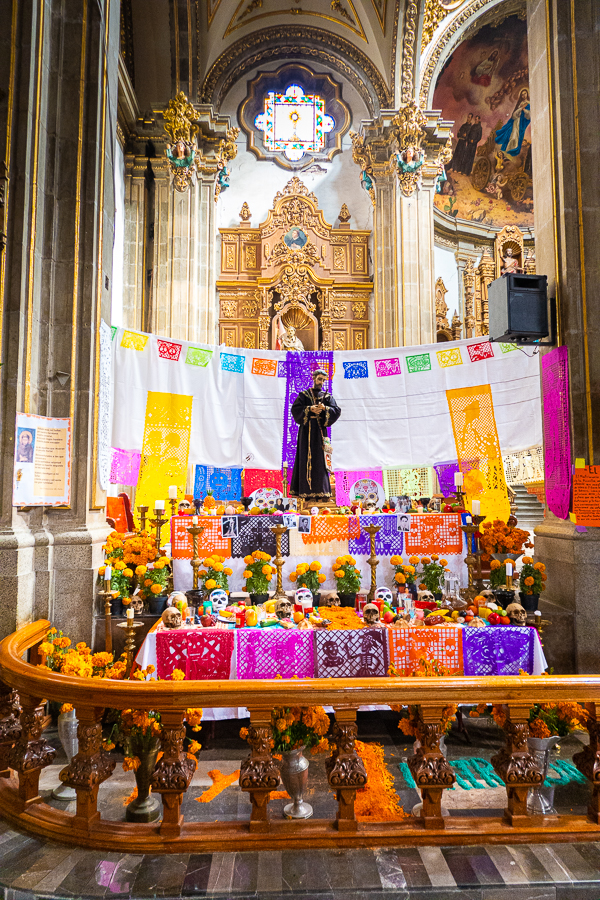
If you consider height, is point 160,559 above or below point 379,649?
above

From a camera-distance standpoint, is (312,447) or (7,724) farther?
(312,447)

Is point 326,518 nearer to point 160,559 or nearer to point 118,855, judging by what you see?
point 160,559

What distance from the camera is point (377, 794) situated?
154 inches

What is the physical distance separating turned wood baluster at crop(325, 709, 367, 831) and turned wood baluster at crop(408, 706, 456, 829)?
0.29 meters

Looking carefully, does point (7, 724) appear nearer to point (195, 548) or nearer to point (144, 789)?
point (144, 789)

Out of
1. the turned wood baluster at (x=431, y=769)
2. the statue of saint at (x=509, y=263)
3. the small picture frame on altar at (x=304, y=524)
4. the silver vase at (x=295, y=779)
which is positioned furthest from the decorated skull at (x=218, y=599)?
the statue of saint at (x=509, y=263)

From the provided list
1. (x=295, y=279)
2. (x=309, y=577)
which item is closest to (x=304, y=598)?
(x=309, y=577)

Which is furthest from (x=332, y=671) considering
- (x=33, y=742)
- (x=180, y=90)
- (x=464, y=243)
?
(x=464, y=243)

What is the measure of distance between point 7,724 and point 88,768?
0.89m

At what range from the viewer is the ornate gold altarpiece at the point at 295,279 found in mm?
16109

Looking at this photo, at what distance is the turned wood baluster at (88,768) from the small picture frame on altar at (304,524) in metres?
3.47

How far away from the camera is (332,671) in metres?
4.73

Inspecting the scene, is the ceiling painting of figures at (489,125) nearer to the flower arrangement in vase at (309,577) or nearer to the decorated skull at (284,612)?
the flower arrangement in vase at (309,577)

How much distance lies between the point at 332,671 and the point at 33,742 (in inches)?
87.2
